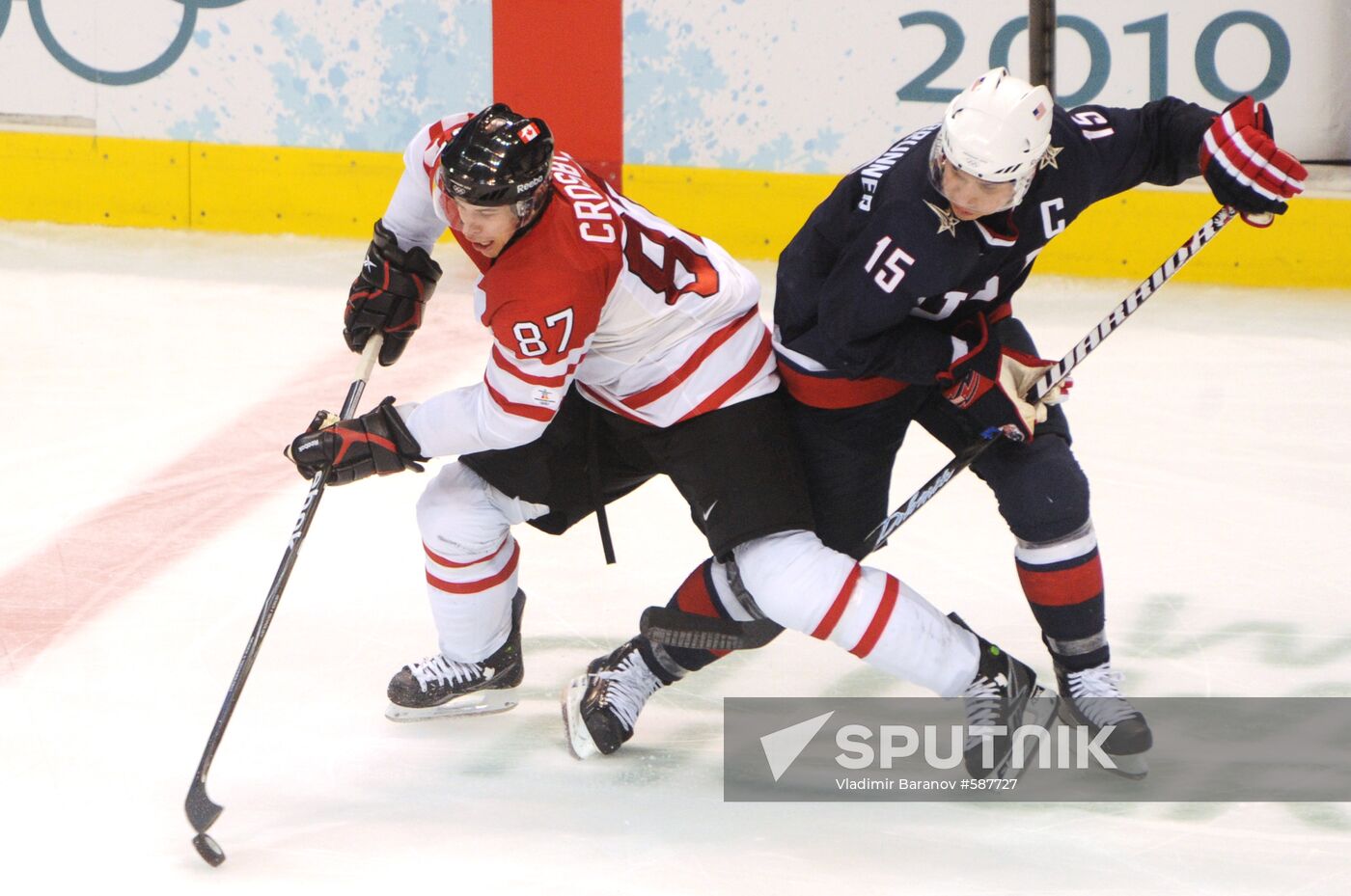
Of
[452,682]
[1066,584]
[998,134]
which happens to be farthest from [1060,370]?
[452,682]

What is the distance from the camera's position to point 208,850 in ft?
6.49

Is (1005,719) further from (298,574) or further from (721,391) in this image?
(298,574)

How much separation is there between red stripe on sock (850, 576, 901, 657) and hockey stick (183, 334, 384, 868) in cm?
74

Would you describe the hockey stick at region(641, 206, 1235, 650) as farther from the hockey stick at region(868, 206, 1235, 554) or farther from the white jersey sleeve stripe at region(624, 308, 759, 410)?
the white jersey sleeve stripe at region(624, 308, 759, 410)

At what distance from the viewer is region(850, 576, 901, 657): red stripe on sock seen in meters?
2.08

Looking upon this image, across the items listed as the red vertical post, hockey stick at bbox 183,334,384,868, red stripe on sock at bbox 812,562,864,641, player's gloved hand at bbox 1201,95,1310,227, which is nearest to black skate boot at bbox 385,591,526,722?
hockey stick at bbox 183,334,384,868

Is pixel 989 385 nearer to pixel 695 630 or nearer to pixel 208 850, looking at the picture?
pixel 695 630

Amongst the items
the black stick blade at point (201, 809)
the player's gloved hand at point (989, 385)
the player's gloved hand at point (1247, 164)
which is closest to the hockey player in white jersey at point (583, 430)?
the player's gloved hand at point (989, 385)

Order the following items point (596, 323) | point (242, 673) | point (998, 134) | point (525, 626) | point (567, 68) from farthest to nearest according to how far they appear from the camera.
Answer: point (567, 68) → point (525, 626) → point (242, 673) → point (596, 323) → point (998, 134)

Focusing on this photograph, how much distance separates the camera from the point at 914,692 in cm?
250

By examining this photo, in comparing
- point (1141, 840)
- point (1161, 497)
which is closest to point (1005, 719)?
point (1141, 840)

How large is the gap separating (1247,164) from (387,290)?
1.21m

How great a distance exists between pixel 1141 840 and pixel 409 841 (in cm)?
93

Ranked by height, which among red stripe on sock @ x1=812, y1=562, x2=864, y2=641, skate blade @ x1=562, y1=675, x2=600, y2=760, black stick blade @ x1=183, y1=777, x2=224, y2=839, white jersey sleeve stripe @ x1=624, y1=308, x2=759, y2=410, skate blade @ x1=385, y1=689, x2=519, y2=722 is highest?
white jersey sleeve stripe @ x1=624, y1=308, x2=759, y2=410
